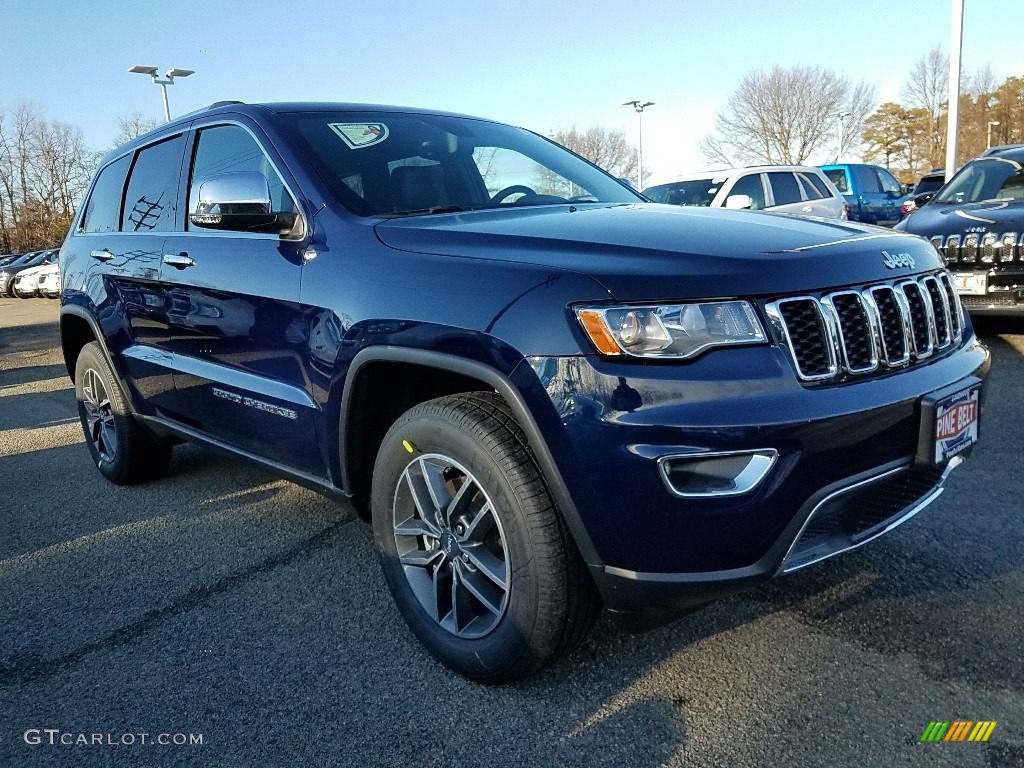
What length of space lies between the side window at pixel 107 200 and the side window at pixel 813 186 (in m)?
9.27

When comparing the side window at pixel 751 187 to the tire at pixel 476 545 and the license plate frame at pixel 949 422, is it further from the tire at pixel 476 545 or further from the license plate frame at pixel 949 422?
the tire at pixel 476 545

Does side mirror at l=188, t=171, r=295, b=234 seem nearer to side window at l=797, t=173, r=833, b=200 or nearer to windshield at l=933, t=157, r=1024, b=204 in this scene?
windshield at l=933, t=157, r=1024, b=204

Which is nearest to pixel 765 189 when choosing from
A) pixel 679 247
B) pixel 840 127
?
pixel 679 247

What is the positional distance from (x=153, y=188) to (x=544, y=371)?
280cm

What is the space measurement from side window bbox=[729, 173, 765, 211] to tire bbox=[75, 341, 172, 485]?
8326 millimetres

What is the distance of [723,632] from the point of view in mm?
2670

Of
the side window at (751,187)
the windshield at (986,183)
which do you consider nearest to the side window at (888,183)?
the side window at (751,187)

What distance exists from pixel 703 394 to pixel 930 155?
206 ft

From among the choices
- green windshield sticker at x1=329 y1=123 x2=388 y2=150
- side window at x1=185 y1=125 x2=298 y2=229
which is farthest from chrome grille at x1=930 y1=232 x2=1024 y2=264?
side window at x1=185 y1=125 x2=298 y2=229

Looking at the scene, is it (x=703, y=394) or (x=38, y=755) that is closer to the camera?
(x=703, y=394)

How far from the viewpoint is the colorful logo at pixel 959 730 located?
2092mm

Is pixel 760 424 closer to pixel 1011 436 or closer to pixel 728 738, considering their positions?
pixel 728 738

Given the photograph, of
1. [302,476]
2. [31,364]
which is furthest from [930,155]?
[302,476]

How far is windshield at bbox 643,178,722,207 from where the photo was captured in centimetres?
1098
